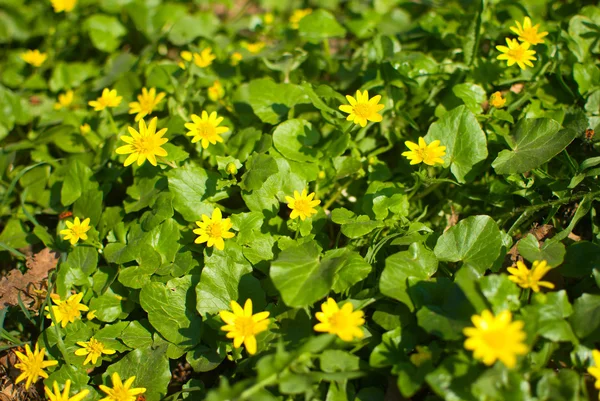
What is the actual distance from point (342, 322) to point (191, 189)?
3.97 feet

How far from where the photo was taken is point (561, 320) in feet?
6.73

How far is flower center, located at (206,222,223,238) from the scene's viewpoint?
8.31ft

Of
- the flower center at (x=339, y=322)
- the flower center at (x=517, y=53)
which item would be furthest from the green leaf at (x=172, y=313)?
the flower center at (x=517, y=53)

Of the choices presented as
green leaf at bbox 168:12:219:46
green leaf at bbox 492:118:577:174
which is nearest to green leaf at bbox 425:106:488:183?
green leaf at bbox 492:118:577:174

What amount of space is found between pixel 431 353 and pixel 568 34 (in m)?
2.43

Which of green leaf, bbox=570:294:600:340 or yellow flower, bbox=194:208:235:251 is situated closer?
green leaf, bbox=570:294:600:340

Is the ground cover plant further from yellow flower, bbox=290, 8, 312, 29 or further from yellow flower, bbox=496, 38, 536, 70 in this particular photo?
yellow flower, bbox=290, 8, 312, 29

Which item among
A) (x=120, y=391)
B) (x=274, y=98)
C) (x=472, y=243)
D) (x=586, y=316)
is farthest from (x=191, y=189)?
(x=586, y=316)

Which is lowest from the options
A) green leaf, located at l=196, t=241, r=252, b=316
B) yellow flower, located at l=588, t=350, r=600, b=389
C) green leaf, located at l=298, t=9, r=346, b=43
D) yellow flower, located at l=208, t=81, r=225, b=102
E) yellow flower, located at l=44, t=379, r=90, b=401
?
yellow flower, located at l=44, t=379, r=90, b=401

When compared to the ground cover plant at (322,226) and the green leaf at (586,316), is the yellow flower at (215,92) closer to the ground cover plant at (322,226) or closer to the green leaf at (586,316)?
the ground cover plant at (322,226)

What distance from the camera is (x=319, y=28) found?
12.6 feet

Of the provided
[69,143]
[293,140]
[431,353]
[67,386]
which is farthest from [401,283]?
[69,143]

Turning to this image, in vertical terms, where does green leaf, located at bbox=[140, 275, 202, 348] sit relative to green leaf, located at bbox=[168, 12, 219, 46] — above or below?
below

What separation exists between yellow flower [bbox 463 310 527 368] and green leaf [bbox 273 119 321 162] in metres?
1.50
